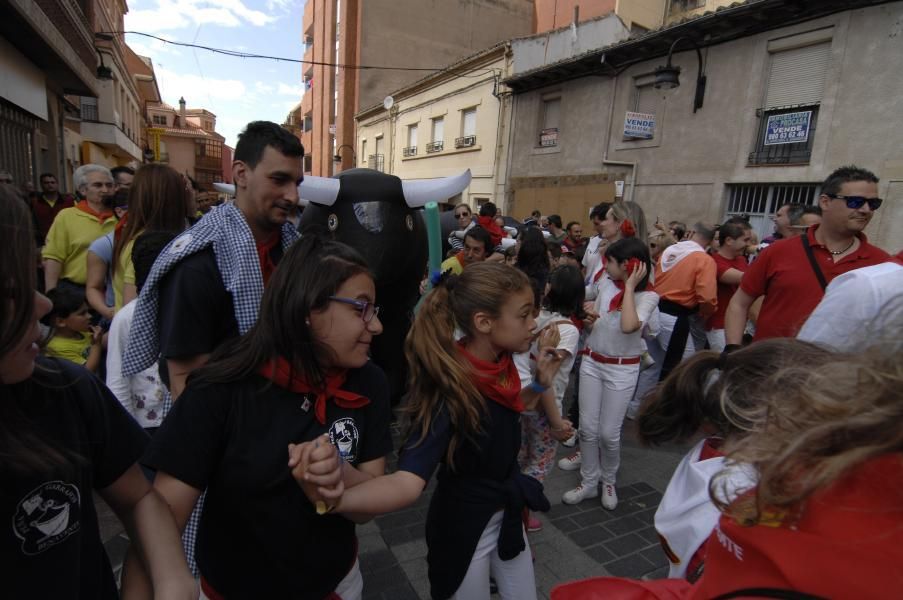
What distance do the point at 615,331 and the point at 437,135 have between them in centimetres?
1783

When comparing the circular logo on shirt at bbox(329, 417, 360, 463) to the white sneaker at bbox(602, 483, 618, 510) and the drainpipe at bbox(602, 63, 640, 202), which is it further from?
the drainpipe at bbox(602, 63, 640, 202)

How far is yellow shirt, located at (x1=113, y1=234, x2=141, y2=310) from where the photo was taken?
263 cm

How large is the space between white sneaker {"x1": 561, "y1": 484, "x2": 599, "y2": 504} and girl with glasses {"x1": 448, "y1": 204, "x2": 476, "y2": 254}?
8.49 ft

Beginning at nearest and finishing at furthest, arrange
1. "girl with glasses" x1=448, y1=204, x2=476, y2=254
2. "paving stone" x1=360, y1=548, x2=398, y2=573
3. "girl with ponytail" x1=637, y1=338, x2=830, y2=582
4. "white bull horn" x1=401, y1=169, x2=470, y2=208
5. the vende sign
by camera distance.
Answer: "girl with ponytail" x1=637, y1=338, x2=830, y2=582 < "paving stone" x1=360, y1=548, x2=398, y2=573 < "white bull horn" x1=401, y1=169, x2=470, y2=208 < "girl with glasses" x1=448, y1=204, x2=476, y2=254 < the vende sign

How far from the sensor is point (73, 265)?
11.9 feet

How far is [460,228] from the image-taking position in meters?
6.37

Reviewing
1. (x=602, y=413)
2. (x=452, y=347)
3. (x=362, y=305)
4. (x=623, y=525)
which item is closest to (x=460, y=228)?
(x=602, y=413)

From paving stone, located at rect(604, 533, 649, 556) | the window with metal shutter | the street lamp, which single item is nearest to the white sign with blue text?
the window with metal shutter

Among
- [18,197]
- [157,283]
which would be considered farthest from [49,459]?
[157,283]

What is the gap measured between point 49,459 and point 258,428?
1.63 feet

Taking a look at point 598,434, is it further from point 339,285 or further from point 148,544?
point 148,544

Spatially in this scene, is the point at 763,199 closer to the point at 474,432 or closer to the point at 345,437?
the point at 474,432

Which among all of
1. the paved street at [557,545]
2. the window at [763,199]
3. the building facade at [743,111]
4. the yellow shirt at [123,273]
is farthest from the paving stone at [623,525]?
the window at [763,199]

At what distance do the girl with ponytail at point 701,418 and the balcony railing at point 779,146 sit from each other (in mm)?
10080
